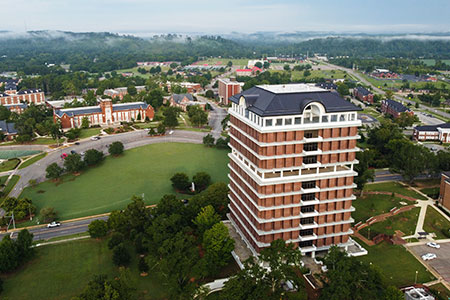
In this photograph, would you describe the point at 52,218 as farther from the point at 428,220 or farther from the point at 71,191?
the point at 428,220

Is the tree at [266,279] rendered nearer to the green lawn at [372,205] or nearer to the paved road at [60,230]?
the green lawn at [372,205]

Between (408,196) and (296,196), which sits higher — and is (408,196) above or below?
below

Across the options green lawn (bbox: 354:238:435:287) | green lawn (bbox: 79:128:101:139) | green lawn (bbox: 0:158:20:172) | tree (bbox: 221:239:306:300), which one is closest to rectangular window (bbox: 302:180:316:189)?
tree (bbox: 221:239:306:300)

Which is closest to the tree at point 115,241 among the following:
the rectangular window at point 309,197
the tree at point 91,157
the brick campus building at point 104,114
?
the rectangular window at point 309,197

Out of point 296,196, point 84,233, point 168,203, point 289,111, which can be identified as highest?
point 289,111

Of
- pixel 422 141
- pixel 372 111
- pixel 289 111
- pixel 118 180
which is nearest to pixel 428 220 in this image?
pixel 289 111
